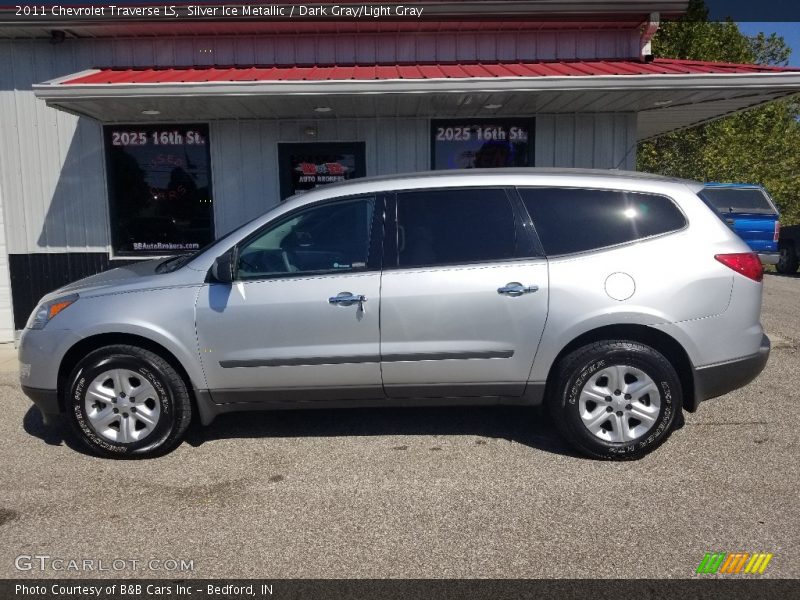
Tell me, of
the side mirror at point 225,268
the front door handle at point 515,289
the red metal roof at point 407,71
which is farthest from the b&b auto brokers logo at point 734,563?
the red metal roof at point 407,71

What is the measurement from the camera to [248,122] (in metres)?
8.24

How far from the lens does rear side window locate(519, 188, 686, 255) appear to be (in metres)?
4.34

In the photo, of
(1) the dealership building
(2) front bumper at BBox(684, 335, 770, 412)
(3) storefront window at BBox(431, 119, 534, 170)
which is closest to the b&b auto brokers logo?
(2) front bumper at BBox(684, 335, 770, 412)

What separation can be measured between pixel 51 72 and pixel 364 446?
644cm

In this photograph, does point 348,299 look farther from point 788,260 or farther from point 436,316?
point 788,260

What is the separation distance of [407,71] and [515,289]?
13.7ft

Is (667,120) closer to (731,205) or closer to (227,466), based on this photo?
(731,205)

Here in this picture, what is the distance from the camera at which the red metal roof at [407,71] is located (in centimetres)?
693

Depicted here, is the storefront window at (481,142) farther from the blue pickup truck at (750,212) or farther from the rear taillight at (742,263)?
the blue pickup truck at (750,212)

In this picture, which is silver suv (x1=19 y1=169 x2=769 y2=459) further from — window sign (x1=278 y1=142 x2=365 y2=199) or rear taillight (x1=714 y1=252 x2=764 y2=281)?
window sign (x1=278 y1=142 x2=365 y2=199)

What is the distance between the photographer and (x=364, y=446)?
4699mm

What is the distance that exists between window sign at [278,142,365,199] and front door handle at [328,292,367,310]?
169 inches

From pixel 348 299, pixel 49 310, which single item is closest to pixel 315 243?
pixel 348 299

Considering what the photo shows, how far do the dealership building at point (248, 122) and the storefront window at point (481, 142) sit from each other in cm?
1
